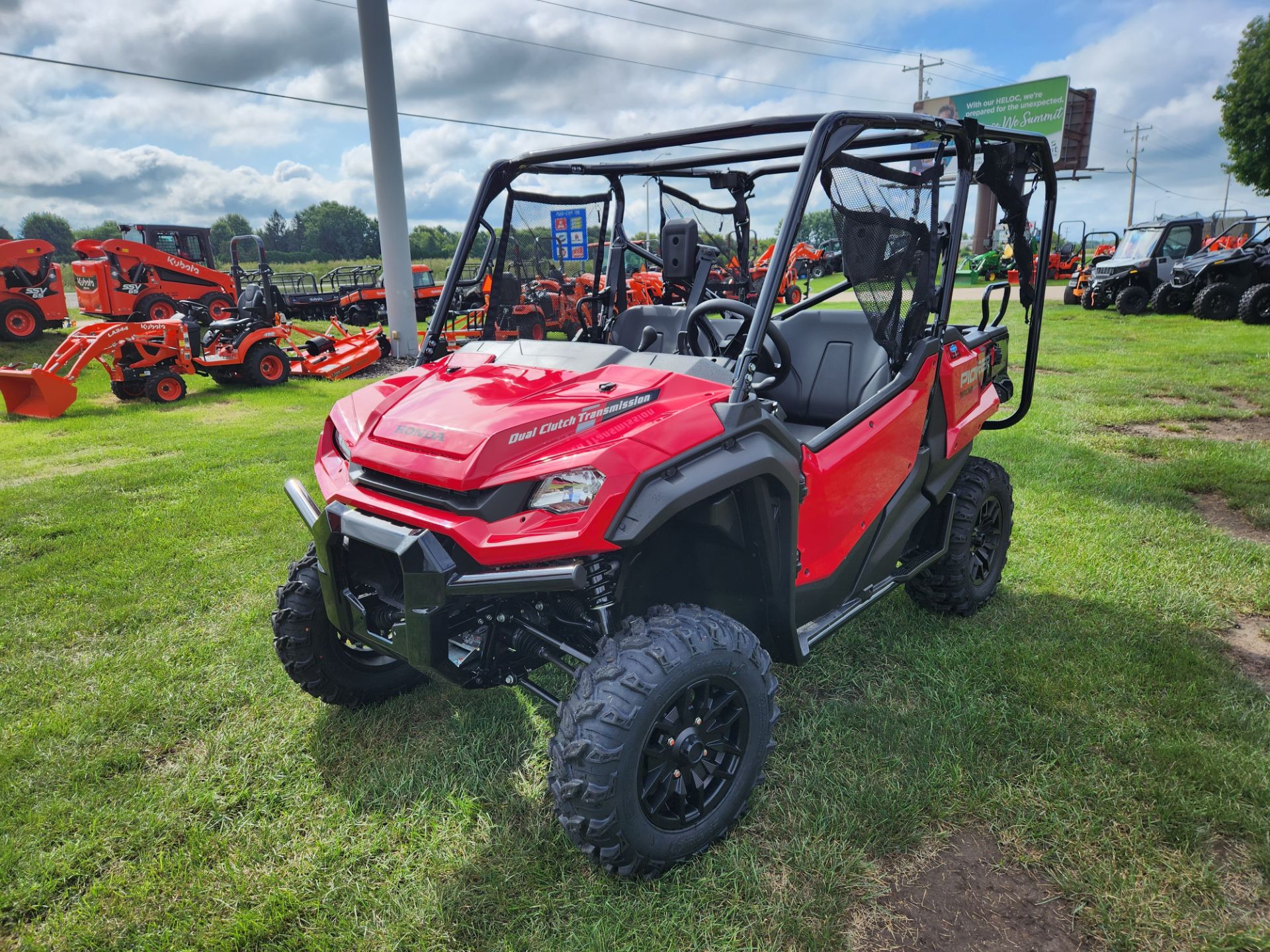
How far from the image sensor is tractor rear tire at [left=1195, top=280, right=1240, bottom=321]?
14.5 metres

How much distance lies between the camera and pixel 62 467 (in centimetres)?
703

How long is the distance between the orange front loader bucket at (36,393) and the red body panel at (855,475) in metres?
9.94

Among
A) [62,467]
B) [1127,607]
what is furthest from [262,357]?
[1127,607]

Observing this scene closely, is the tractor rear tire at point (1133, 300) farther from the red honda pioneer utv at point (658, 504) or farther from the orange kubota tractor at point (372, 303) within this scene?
the orange kubota tractor at point (372, 303)

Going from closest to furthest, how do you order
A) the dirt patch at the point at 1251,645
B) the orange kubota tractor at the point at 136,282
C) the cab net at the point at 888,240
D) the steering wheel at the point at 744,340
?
1. the steering wheel at the point at 744,340
2. the cab net at the point at 888,240
3. the dirt patch at the point at 1251,645
4. the orange kubota tractor at the point at 136,282

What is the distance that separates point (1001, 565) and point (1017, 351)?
994 cm

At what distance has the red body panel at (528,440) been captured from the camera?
2070 millimetres

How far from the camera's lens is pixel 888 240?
3021 millimetres

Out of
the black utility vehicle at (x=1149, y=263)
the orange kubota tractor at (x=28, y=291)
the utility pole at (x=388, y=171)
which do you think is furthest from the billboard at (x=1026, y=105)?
the orange kubota tractor at (x=28, y=291)

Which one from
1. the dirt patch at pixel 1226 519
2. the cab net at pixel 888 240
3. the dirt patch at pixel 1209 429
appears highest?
the cab net at pixel 888 240

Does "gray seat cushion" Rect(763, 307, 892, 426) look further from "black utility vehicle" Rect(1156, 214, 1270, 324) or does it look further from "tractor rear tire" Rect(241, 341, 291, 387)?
"black utility vehicle" Rect(1156, 214, 1270, 324)

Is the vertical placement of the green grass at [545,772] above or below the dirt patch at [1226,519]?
below

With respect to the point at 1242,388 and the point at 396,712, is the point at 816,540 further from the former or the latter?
the point at 1242,388

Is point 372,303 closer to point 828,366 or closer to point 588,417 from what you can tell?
point 828,366
